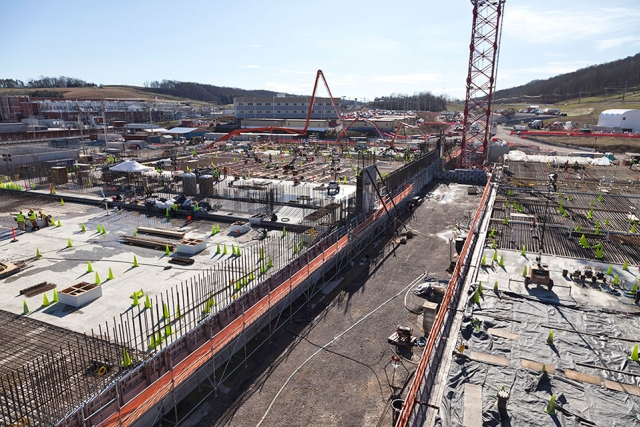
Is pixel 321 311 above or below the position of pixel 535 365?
below

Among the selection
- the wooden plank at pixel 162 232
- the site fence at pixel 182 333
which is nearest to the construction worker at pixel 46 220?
the wooden plank at pixel 162 232

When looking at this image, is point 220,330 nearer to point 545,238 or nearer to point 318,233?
point 318,233

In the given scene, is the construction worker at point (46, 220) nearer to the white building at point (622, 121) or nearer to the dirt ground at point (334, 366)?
the dirt ground at point (334, 366)

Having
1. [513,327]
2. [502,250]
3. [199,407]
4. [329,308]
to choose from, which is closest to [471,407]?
[513,327]

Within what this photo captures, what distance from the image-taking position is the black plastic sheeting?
910 centimetres

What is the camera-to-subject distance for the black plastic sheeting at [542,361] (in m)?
9.10

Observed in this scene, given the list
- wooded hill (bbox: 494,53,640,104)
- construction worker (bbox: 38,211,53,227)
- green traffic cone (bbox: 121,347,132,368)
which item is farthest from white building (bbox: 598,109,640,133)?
green traffic cone (bbox: 121,347,132,368)

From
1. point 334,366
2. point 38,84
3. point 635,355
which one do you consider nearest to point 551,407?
point 635,355

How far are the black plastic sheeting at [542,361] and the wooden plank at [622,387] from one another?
0.42 ft

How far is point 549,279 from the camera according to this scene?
49.6 ft

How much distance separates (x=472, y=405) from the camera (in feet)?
31.0

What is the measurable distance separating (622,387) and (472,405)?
376 centimetres

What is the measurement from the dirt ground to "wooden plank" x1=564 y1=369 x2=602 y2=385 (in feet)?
13.7

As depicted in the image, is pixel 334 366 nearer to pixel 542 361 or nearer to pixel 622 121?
pixel 542 361
